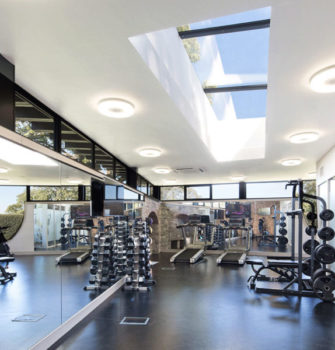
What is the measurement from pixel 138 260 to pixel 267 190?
7.70 meters

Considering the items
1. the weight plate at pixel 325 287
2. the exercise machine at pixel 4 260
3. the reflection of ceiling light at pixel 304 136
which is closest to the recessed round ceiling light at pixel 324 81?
the reflection of ceiling light at pixel 304 136

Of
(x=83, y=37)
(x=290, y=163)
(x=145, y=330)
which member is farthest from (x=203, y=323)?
(x=290, y=163)

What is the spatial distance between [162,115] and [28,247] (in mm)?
2683

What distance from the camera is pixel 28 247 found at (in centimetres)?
344

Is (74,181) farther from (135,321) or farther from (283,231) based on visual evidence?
(283,231)

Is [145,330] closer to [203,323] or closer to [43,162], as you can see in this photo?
[203,323]

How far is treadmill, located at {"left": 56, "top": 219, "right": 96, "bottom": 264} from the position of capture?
4184 millimetres

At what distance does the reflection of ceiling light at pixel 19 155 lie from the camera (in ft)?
9.92

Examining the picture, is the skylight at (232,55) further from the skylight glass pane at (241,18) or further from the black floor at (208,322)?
the black floor at (208,322)

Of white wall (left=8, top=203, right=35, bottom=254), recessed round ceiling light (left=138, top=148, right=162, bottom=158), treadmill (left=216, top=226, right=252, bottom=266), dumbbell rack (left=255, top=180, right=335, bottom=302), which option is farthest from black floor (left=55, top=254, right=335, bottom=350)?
treadmill (left=216, top=226, right=252, bottom=266)

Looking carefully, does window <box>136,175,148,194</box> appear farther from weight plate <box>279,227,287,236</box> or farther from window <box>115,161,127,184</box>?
weight plate <box>279,227,287,236</box>

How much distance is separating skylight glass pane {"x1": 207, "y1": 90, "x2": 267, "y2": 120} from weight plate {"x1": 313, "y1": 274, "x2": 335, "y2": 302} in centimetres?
388

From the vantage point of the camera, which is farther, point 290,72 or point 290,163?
point 290,163

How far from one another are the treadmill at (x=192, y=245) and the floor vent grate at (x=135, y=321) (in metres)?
5.40
